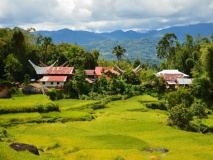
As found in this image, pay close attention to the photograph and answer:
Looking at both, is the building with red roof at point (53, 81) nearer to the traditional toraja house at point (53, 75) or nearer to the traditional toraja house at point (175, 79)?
the traditional toraja house at point (53, 75)

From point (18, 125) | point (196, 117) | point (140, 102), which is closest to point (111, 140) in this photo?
point (18, 125)

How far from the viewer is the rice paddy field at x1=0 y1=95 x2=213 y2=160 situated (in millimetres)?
21141

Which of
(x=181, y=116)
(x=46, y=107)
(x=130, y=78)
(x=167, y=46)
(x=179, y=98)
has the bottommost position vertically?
(x=181, y=116)

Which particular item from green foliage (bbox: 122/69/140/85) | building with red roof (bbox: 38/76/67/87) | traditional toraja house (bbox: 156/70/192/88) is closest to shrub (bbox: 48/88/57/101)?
building with red roof (bbox: 38/76/67/87)

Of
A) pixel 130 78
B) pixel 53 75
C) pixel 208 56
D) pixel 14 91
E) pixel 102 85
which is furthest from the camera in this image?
pixel 130 78

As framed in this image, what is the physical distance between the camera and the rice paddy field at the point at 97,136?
832 inches

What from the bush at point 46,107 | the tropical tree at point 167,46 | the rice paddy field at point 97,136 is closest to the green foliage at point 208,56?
the rice paddy field at point 97,136

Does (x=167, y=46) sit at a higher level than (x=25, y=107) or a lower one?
higher

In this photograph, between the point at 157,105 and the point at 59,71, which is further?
the point at 59,71

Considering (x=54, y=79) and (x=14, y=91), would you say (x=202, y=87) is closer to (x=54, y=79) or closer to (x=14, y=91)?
(x=54, y=79)

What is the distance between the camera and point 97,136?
28.1 m

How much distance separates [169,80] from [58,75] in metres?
30.1

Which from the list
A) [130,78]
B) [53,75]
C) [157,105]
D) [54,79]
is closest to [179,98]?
[157,105]

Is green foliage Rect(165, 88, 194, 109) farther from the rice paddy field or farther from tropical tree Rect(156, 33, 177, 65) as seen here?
tropical tree Rect(156, 33, 177, 65)
